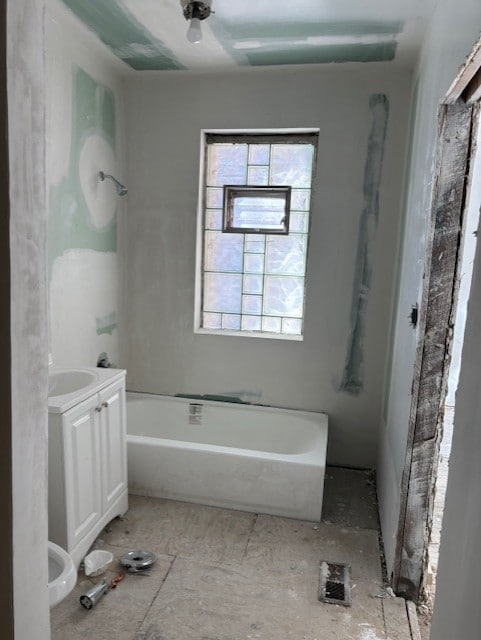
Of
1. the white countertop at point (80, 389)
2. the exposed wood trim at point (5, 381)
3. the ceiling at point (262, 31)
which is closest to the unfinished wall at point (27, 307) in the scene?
the exposed wood trim at point (5, 381)

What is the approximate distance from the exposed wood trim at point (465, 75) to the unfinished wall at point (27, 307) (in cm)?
114

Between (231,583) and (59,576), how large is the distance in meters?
0.90

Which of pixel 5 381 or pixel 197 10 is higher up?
pixel 197 10

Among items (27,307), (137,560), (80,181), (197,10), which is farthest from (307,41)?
(137,560)

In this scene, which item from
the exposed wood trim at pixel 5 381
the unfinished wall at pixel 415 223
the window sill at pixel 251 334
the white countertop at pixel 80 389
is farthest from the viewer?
the window sill at pixel 251 334

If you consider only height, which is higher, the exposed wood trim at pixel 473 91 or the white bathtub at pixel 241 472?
the exposed wood trim at pixel 473 91

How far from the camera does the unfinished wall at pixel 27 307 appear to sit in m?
0.68

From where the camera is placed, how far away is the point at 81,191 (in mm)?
2633

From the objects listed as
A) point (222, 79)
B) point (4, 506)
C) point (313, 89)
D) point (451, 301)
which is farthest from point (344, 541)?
point (222, 79)

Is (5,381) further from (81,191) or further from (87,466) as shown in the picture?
(81,191)

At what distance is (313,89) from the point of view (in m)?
2.80

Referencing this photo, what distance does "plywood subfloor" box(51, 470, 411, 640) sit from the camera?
5.72 ft

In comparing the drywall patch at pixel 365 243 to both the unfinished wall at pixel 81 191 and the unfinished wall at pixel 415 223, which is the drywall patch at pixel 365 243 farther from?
the unfinished wall at pixel 81 191

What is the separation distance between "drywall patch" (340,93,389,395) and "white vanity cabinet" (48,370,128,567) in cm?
156
